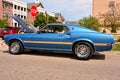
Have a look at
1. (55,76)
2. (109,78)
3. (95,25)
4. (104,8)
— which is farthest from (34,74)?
(104,8)

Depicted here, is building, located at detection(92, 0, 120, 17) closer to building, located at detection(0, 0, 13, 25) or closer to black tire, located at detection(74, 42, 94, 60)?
building, located at detection(0, 0, 13, 25)

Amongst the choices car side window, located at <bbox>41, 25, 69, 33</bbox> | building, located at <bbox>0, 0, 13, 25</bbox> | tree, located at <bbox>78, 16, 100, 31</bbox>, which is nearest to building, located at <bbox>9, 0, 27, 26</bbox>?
building, located at <bbox>0, 0, 13, 25</bbox>

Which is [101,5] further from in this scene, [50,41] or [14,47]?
[50,41]

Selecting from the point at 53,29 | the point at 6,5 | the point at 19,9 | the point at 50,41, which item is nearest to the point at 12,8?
the point at 6,5

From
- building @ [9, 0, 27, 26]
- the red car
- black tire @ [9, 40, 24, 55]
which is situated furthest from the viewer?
building @ [9, 0, 27, 26]

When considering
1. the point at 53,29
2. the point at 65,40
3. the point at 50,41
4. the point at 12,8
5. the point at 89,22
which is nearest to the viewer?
the point at 65,40

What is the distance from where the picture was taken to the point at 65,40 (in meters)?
9.84

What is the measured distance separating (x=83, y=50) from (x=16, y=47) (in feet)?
11.0

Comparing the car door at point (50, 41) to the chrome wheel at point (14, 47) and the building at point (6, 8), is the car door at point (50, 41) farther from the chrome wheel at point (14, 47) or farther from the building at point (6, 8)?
the building at point (6, 8)

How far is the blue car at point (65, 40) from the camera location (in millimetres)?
9477

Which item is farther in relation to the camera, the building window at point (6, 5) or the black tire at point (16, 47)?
the building window at point (6, 5)

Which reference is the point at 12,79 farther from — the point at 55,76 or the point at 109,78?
the point at 109,78

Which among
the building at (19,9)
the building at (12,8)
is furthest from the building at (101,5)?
the building at (12,8)

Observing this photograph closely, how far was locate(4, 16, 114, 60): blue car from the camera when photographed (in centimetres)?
948
